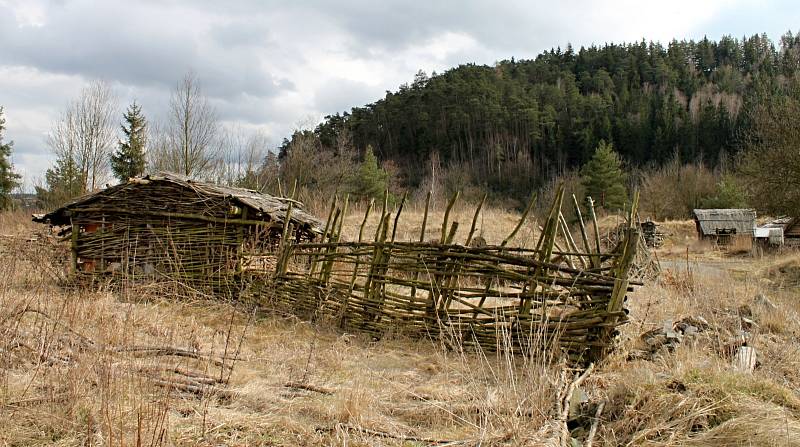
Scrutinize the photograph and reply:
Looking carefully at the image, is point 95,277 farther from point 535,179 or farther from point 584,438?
point 535,179

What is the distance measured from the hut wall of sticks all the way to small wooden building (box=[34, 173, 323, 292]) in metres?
0.99

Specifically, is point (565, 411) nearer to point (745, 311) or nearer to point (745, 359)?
point (745, 359)

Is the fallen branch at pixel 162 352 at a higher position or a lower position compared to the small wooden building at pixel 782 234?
lower

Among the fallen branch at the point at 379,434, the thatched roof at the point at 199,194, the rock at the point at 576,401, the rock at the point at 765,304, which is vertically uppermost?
the thatched roof at the point at 199,194

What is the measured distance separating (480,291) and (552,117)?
50501 millimetres


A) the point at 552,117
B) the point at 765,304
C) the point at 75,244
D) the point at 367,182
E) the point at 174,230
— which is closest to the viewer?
the point at 765,304

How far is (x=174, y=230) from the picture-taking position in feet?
28.4

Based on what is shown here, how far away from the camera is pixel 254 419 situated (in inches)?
131

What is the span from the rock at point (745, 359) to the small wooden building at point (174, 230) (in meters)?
5.82

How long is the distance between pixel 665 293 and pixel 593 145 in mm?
42810

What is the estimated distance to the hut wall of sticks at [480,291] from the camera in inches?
192

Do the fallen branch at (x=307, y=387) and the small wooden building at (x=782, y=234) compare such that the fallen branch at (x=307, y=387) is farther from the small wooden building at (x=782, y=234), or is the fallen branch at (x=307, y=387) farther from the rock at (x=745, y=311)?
the small wooden building at (x=782, y=234)

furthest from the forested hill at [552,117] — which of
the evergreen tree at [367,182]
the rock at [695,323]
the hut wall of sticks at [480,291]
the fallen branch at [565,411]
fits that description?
the fallen branch at [565,411]

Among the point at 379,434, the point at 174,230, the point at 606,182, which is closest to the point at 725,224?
the point at 606,182
